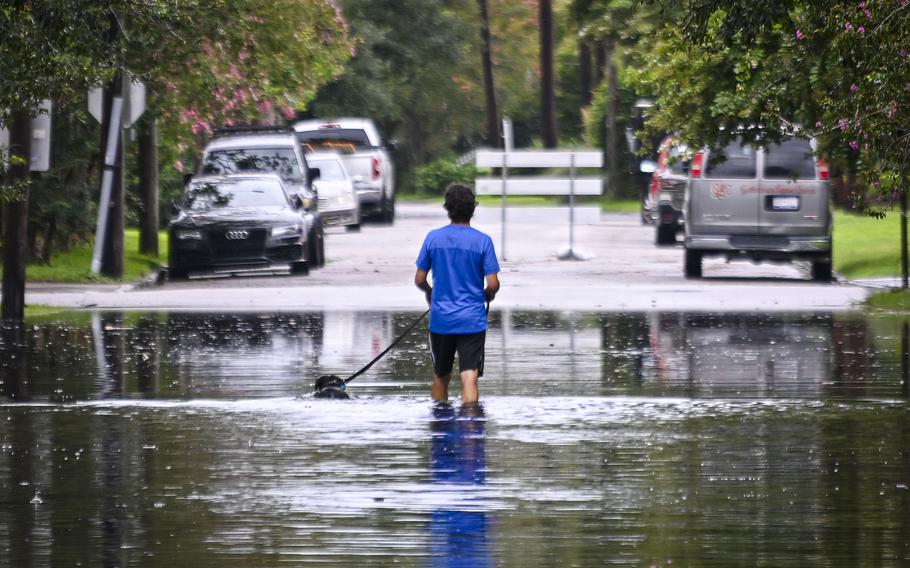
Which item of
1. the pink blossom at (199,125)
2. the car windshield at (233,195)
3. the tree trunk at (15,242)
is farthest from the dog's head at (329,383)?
the pink blossom at (199,125)

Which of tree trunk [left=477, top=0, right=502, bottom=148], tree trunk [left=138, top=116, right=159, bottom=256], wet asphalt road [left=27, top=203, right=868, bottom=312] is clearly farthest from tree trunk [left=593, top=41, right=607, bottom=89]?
tree trunk [left=138, top=116, right=159, bottom=256]

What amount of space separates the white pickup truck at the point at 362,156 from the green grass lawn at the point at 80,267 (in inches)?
421

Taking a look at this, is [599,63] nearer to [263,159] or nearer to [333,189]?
[333,189]

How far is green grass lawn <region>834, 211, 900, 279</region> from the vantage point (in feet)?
95.8

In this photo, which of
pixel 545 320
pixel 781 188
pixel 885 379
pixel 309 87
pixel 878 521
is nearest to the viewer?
pixel 878 521

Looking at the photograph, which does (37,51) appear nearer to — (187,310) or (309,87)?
(187,310)

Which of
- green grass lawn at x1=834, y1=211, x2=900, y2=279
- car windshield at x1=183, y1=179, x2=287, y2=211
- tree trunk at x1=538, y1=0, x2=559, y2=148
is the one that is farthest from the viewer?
tree trunk at x1=538, y1=0, x2=559, y2=148

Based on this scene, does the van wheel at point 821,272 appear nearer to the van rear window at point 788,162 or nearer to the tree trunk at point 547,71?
the van rear window at point 788,162

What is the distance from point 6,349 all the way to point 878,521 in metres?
10.8

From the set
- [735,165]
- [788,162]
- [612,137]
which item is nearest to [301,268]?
[735,165]

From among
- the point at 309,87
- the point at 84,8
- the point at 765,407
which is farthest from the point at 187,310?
the point at 309,87

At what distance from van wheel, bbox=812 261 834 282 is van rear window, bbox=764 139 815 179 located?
1302 mm

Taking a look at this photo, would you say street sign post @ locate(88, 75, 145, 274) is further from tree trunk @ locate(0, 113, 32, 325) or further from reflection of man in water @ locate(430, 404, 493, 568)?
reflection of man in water @ locate(430, 404, 493, 568)

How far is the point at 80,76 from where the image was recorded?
19.4 meters
